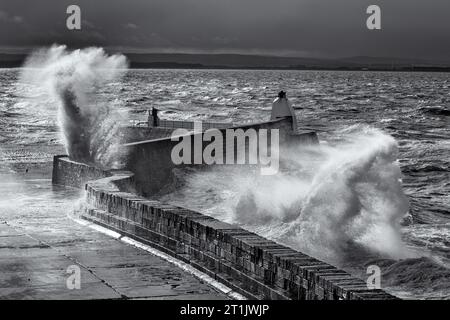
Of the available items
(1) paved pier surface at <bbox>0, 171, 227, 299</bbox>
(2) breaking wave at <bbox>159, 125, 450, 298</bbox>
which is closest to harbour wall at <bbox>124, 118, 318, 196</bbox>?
(2) breaking wave at <bbox>159, 125, 450, 298</bbox>

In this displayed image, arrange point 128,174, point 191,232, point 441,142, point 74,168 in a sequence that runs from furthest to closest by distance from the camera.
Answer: point 441,142
point 74,168
point 128,174
point 191,232

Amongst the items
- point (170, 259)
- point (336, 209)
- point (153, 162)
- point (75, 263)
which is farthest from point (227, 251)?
point (153, 162)

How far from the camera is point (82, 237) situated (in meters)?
12.2

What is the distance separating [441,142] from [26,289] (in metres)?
39.9

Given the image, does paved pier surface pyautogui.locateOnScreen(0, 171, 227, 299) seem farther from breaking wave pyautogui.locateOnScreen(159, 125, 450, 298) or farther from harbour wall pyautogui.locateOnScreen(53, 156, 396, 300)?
breaking wave pyautogui.locateOnScreen(159, 125, 450, 298)

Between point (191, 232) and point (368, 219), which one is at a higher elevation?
point (191, 232)

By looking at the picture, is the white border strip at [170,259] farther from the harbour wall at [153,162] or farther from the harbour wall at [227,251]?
the harbour wall at [153,162]

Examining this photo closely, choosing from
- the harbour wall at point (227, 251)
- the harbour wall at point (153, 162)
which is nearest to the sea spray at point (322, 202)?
the harbour wall at point (153, 162)

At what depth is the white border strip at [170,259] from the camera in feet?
29.5

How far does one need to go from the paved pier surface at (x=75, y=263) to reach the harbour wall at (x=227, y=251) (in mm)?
260

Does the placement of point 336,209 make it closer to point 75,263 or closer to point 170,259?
point 170,259

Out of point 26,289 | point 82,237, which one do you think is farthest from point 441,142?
point 26,289

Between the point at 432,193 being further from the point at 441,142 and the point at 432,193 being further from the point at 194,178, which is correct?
the point at 441,142

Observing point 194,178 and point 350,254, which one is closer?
point 350,254
